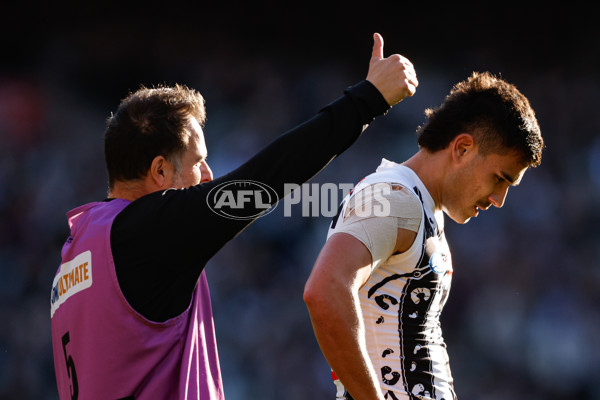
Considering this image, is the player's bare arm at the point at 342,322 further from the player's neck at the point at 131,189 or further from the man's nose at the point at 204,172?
the player's neck at the point at 131,189

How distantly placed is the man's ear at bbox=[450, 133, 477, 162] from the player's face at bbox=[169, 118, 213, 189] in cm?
93

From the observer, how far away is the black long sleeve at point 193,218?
3.80 ft

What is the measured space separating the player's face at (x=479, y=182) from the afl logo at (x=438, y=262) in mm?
242

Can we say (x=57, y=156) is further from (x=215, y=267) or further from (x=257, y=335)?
(x=257, y=335)

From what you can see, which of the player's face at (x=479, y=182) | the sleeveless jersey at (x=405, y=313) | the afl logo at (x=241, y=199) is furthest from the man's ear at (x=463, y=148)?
the afl logo at (x=241, y=199)

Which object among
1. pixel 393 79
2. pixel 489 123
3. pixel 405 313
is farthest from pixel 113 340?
pixel 489 123

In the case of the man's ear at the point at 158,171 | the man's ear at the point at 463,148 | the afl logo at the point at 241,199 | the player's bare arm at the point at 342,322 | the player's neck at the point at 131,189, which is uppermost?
the man's ear at the point at 463,148

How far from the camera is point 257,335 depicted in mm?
4605

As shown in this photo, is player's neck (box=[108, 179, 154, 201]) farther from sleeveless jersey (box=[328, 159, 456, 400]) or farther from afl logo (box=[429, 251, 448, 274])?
afl logo (box=[429, 251, 448, 274])

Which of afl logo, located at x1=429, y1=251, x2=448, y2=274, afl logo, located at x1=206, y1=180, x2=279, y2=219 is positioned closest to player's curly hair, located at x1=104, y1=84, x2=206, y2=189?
afl logo, located at x1=206, y1=180, x2=279, y2=219

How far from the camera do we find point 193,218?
1.19 meters

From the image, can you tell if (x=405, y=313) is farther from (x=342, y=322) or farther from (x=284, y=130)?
(x=284, y=130)

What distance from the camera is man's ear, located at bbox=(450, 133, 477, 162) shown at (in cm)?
209

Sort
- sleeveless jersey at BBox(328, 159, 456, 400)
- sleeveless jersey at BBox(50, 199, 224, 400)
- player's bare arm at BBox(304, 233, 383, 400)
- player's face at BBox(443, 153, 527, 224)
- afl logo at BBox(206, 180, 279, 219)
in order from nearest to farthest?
1. afl logo at BBox(206, 180, 279, 219)
2. sleeveless jersey at BBox(50, 199, 224, 400)
3. player's bare arm at BBox(304, 233, 383, 400)
4. sleeveless jersey at BBox(328, 159, 456, 400)
5. player's face at BBox(443, 153, 527, 224)
